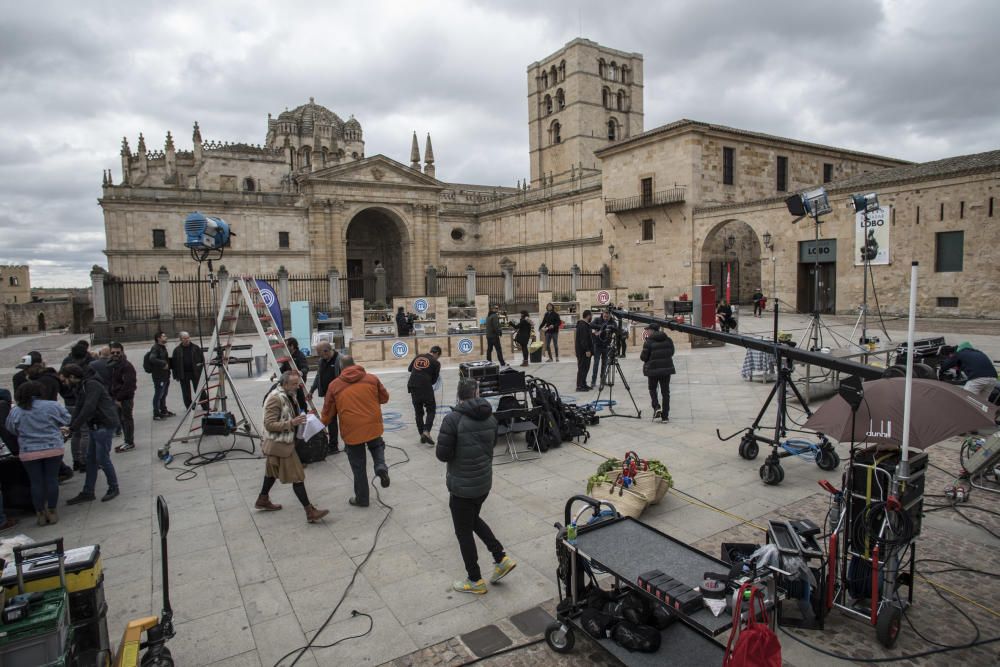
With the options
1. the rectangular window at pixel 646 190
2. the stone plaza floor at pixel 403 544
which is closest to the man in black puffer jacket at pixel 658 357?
the stone plaza floor at pixel 403 544

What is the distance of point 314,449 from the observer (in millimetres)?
8102

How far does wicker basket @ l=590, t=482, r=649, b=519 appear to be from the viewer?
18.9 ft

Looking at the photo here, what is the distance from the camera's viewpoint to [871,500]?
4.10 metres

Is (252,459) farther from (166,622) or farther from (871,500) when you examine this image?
(871,500)

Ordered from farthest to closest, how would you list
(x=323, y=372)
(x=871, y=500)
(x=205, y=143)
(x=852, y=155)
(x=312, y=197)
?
1. (x=205, y=143)
2. (x=312, y=197)
3. (x=852, y=155)
4. (x=323, y=372)
5. (x=871, y=500)

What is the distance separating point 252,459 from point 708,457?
6452 mm

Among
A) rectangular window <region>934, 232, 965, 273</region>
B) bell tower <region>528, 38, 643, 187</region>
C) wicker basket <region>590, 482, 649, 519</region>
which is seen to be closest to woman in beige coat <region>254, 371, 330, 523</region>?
wicker basket <region>590, 482, 649, 519</region>

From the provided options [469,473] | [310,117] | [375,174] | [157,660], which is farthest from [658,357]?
[310,117]

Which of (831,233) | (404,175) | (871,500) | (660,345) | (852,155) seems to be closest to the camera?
(871,500)

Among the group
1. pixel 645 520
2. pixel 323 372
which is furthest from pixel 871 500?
pixel 323 372

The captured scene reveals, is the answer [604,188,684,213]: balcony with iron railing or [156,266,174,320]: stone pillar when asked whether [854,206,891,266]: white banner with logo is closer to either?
[604,188,684,213]: balcony with iron railing

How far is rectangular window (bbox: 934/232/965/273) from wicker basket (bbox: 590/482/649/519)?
22371 millimetres

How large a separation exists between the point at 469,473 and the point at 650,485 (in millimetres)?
2275

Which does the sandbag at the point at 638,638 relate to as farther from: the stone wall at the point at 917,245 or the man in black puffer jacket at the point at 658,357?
the stone wall at the point at 917,245
